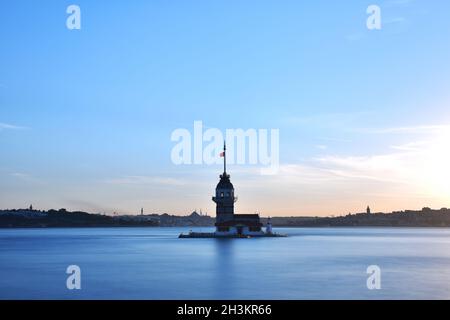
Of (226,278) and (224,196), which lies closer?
(226,278)

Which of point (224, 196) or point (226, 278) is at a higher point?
point (224, 196)

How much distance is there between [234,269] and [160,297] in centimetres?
2376

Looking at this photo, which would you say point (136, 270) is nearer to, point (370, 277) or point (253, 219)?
point (370, 277)

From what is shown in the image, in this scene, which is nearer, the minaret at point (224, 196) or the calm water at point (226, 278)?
the calm water at point (226, 278)

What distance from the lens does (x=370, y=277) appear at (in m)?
65.5

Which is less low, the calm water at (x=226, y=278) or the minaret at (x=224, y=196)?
the minaret at (x=224, y=196)

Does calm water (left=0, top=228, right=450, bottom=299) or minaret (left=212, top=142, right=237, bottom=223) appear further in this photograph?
minaret (left=212, top=142, right=237, bottom=223)

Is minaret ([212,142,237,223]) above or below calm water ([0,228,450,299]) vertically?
above
